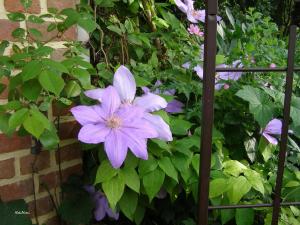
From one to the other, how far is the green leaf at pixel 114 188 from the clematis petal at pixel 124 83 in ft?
0.74

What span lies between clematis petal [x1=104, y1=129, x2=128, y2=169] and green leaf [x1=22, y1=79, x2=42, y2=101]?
21cm

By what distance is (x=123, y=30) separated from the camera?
4.76ft

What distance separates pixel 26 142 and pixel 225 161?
0.62 m

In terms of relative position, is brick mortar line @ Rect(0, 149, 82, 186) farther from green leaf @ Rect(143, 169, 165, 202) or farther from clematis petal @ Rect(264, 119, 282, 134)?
clematis petal @ Rect(264, 119, 282, 134)

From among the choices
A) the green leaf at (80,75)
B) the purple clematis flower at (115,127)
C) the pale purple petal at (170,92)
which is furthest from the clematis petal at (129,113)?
the pale purple petal at (170,92)

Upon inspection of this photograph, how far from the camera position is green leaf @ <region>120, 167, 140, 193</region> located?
106cm

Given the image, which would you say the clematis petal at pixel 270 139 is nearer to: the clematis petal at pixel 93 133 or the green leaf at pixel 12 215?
the clematis petal at pixel 93 133

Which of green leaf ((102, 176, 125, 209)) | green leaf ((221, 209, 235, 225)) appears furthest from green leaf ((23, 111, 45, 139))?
green leaf ((221, 209, 235, 225))

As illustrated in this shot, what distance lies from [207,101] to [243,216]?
368 mm

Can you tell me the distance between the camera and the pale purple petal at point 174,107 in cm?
135

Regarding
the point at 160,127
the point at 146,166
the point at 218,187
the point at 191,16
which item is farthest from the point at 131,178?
the point at 191,16

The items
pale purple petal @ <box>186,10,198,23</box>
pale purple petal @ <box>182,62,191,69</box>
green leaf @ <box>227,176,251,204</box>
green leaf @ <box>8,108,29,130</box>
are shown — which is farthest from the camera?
pale purple petal @ <box>186,10,198,23</box>

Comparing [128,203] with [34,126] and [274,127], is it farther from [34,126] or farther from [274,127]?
[274,127]

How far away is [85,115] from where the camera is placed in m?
1.01
